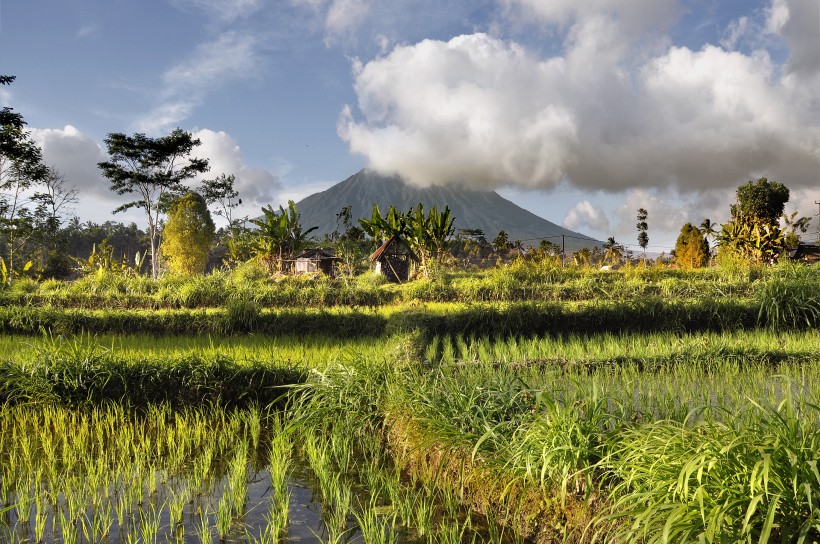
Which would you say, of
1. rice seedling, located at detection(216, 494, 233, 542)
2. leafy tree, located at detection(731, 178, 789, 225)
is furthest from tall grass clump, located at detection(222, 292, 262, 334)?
leafy tree, located at detection(731, 178, 789, 225)

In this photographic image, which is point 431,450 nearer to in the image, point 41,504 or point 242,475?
point 242,475

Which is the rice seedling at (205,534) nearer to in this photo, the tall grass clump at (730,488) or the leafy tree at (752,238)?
the tall grass clump at (730,488)

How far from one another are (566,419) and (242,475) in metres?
2.29

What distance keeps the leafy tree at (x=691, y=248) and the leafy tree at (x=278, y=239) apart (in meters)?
20.9

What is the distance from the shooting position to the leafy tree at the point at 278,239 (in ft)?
86.6

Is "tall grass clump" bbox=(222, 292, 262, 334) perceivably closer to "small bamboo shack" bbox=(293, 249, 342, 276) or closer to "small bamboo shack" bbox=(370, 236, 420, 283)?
"small bamboo shack" bbox=(370, 236, 420, 283)

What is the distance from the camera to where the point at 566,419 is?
349cm

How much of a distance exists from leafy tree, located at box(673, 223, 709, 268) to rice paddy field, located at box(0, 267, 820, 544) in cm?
2466

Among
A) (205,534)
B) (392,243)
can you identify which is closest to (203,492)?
(205,534)

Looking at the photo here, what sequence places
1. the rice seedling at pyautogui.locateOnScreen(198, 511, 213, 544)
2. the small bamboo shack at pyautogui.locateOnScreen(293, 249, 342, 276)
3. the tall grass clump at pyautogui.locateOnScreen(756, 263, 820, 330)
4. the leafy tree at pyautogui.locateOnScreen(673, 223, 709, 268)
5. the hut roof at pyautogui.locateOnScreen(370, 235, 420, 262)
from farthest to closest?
the leafy tree at pyautogui.locateOnScreen(673, 223, 709, 268) → the small bamboo shack at pyautogui.locateOnScreen(293, 249, 342, 276) → the hut roof at pyautogui.locateOnScreen(370, 235, 420, 262) → the tall grass clump at pyautogui.locateOnScreen(756, 263, 820, 330) → the rice seedling at pyautogui.locateOnScreen(198, 511, 213, 544)

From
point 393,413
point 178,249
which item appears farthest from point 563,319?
point 178,249

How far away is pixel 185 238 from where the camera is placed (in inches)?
1225

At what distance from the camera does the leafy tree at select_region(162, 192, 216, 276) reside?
31.0m

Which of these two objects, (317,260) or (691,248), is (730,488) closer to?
(317,260)
